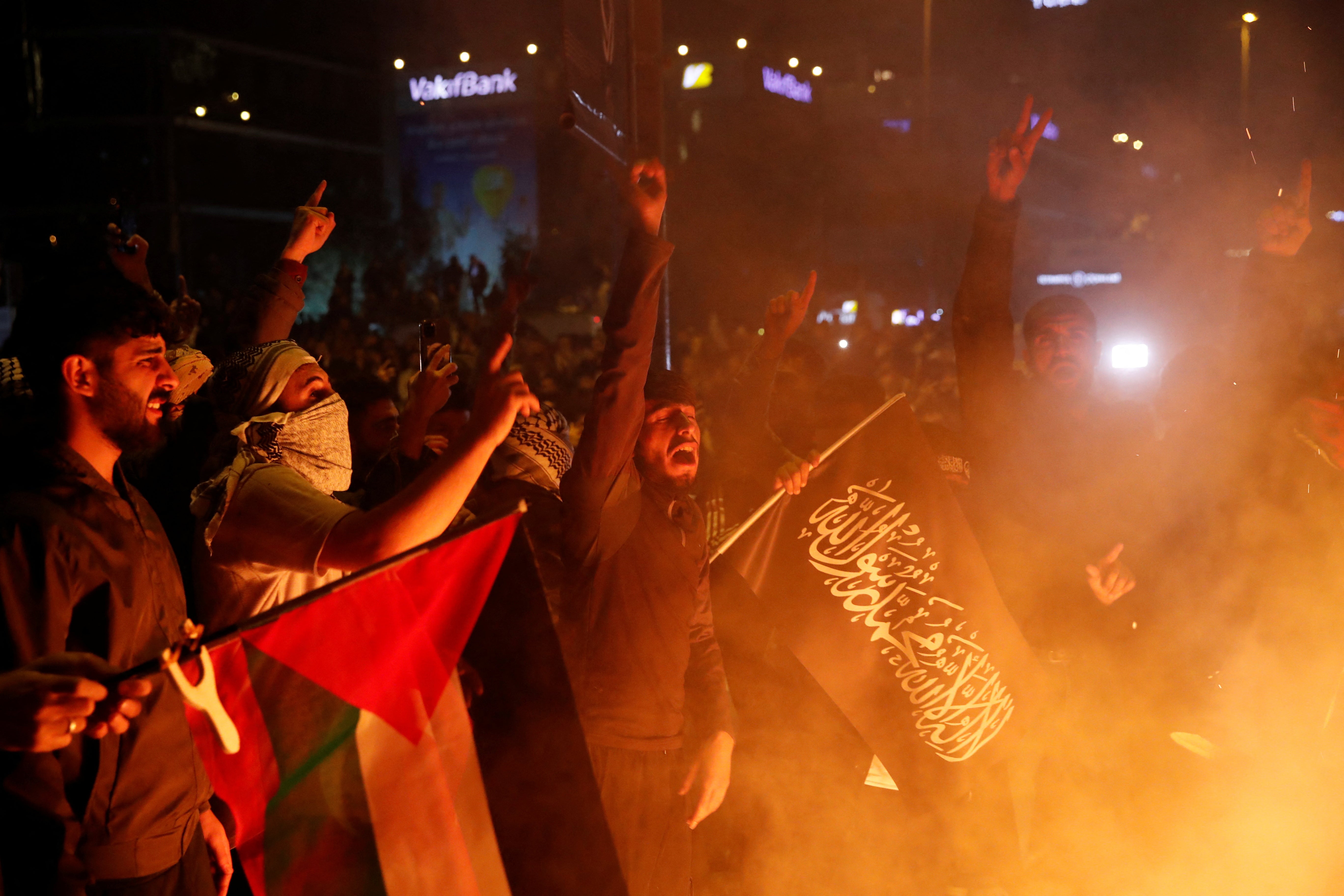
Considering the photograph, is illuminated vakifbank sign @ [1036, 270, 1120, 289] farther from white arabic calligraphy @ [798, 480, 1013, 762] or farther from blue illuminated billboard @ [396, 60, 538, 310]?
white arabic calligraphy @ [798, 480, 1013, 762]

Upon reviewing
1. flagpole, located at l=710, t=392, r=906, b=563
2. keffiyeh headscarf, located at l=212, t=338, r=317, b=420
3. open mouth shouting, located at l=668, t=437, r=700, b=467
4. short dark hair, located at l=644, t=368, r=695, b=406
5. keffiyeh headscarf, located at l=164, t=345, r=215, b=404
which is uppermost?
keffiyeh headscarf, located at l=212, t=338, r=317, b=420

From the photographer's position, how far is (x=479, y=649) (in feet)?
7.18

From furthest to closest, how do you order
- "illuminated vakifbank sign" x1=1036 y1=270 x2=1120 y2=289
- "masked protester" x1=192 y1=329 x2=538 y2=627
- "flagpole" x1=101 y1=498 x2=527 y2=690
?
"illuminated vakifbank sign" x1=1036 y1=270 x2=1120 y2=289
"masked protester" x1=192 y1=329 x2=538 y2=627
"flagpole" x1=101 y1=498 x2=527 y2=690

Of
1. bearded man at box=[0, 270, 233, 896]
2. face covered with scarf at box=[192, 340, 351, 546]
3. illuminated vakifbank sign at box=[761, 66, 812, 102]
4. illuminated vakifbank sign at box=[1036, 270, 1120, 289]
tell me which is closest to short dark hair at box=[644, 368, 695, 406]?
face covered with scarf at box=[192, 340, 351, 546]

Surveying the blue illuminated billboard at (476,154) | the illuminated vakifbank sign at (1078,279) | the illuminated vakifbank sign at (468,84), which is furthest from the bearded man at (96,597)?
the illuminated vakifbank sign at (1078,279)

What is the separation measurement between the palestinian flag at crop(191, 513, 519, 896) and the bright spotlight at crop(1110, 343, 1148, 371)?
80.3ft

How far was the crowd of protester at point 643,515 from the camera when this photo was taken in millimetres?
2010

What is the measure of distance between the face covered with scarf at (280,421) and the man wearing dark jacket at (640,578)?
1.95ft

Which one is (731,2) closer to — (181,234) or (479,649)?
(181,234)

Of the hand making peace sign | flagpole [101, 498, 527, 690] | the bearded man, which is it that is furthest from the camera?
the hand making peace sign

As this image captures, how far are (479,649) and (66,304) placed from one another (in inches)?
42.0

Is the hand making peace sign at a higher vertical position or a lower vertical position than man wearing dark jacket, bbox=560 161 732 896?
higher

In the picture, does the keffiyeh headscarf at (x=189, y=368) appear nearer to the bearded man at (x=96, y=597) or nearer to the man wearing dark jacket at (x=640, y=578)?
the bearded man at (x=96, y=597)

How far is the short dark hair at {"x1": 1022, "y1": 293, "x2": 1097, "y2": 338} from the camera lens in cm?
428
